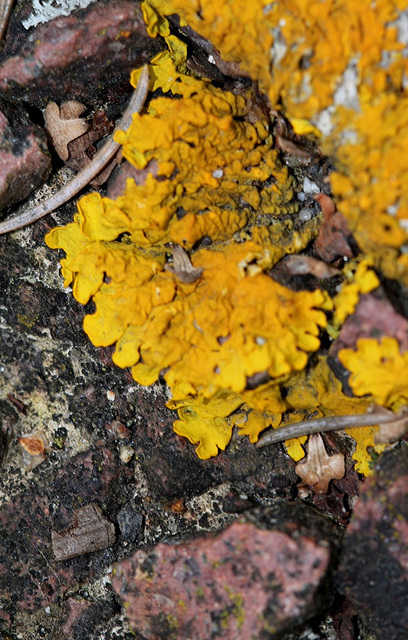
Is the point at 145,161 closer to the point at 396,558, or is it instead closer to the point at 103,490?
the point at 103,490

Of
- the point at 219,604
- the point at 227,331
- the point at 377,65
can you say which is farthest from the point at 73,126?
the point at 219,604

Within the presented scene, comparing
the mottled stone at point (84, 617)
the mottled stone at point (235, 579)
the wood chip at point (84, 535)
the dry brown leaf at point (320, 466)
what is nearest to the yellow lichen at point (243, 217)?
the dry brown leaf at point (320, 466)

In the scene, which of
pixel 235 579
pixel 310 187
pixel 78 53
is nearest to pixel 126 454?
pixel 235 579

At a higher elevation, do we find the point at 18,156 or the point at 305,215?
the point at 305,215

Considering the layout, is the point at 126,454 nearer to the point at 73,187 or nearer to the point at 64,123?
the point at 73,187

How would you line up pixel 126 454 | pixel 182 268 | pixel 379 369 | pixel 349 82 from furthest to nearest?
pixel 126 454 < pixel 182 268 < pixel 379 369 < pixel 349 82

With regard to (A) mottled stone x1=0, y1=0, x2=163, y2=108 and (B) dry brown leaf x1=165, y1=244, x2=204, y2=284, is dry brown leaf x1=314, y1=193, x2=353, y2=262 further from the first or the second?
(A) mottled stone x1=0, y1=0, x2=163, y2=108

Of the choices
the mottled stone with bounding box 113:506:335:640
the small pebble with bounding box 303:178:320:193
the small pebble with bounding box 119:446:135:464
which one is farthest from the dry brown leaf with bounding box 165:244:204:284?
the mottled stone with bounding box 113:506:335:640
